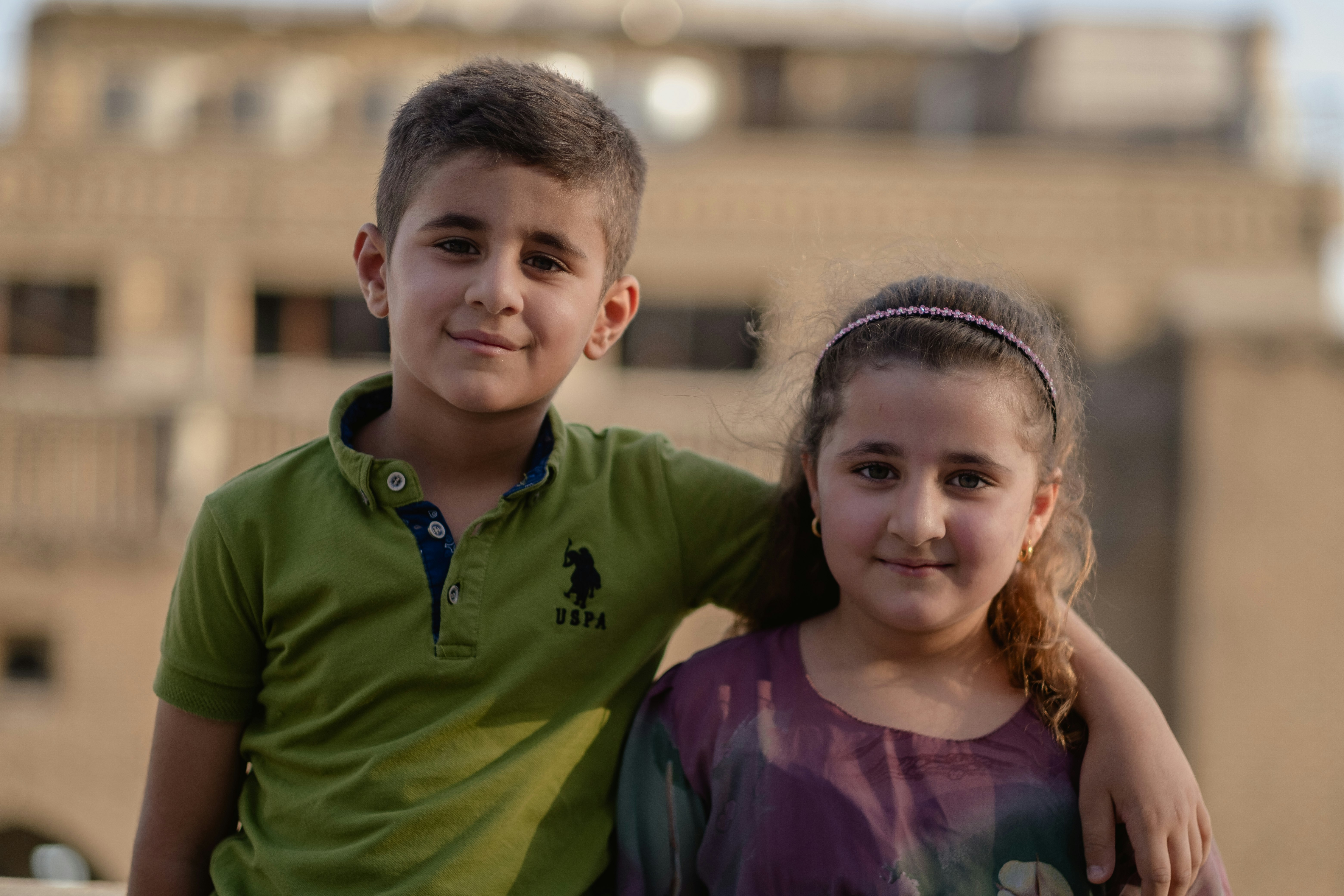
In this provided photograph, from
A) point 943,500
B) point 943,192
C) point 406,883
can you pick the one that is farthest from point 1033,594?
point 943,192

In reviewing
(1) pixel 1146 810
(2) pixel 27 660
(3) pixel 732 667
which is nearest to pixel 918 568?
(3) pixel 732 667

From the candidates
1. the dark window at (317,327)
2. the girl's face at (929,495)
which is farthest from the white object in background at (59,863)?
the girl's face at (929,495)

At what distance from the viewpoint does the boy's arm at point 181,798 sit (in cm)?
191

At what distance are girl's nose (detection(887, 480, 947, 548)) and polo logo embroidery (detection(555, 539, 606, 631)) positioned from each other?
49 centimetres

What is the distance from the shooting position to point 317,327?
1234 cm

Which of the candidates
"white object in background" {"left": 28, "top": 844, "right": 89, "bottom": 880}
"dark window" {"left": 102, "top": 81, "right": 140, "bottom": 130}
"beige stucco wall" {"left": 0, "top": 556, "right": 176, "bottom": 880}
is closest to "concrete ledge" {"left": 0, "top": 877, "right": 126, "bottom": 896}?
"beige stucco wall" {"left": 0, "top": 556, "right": 176, "bottom": 880}

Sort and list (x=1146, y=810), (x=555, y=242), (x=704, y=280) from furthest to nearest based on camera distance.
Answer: (x=704, y=280), (x=555, y=242), (x=1146, y=810)

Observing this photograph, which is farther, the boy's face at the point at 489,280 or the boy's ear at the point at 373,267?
the boy's ear at the point at 373,267

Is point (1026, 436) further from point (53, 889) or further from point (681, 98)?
point (681, 98)

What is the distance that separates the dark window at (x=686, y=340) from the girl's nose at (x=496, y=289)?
10.6m

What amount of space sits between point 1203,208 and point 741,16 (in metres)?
5.47

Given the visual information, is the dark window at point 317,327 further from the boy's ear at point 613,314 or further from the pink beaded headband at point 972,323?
the pink beaded headband at point 972,323

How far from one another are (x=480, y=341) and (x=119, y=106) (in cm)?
1278

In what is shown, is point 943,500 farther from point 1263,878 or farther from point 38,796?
point 38,796
